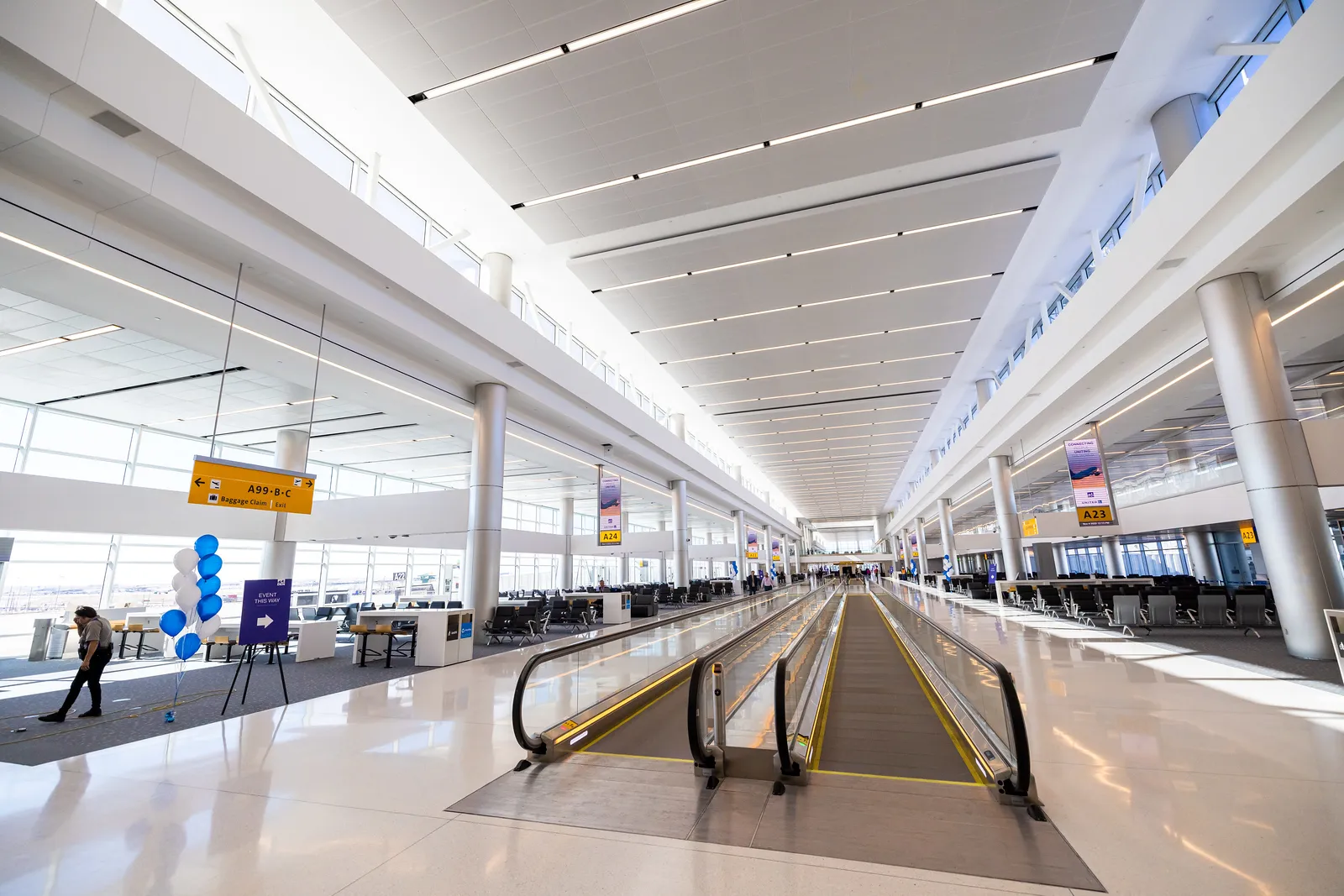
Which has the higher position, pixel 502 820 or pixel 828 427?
pixel 828 427

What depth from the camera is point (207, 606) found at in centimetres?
718

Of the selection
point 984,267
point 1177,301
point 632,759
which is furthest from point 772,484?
point 632,759

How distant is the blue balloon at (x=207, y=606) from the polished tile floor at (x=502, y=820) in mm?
1661

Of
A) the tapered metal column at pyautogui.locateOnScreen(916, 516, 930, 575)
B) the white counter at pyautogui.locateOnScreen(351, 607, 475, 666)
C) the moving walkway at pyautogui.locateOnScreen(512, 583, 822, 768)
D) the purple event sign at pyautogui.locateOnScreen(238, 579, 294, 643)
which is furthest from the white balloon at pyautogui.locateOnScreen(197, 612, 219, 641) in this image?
the tapered metal column at pyautogui.locateOnScreen(916, 516, 930, 575)

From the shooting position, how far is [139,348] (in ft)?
37.5

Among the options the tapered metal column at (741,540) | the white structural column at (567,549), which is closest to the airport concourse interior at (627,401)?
the white structural column at (567,549)

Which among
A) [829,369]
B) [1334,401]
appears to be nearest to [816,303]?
[829,369]

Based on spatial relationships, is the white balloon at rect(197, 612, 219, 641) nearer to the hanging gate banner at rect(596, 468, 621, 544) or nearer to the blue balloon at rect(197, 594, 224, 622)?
the blue balloon at rect(197, 594, 224, 622)

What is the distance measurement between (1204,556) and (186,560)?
34.7 metres

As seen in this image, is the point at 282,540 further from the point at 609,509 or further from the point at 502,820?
the point at 502,820

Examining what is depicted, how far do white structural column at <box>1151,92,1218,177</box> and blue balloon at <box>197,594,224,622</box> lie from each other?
51.4 ft

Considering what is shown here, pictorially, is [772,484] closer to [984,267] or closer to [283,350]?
[984,267]

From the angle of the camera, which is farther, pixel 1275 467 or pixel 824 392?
pixel 824 392

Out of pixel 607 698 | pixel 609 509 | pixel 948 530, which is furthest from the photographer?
pixel 948 530
